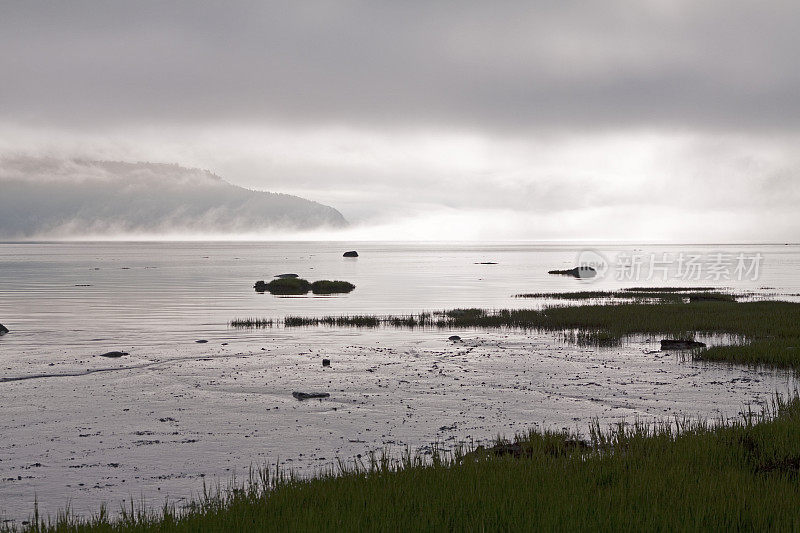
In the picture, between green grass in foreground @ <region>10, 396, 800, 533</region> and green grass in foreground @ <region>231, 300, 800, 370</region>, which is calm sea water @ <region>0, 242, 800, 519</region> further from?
green grass in foreground @ <region>10, 396, 800, 533</region>

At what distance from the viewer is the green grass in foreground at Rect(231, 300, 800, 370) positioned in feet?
100

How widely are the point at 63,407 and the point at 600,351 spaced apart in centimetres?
2302

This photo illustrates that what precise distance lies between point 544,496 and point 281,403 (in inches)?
467

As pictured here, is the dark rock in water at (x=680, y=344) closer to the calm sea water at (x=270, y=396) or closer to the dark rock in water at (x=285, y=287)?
the calm sea water at (x=270, y=396)

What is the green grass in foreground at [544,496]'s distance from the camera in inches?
364

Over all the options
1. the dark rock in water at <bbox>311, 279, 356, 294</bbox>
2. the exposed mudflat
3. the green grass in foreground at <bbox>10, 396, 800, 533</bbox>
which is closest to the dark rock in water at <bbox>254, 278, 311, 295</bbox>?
the dark rock in water at <bbox>311, 279, 356, 294</bbox>

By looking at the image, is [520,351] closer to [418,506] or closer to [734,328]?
[734,328]

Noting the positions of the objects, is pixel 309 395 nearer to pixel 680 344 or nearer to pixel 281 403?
pixel 281 403

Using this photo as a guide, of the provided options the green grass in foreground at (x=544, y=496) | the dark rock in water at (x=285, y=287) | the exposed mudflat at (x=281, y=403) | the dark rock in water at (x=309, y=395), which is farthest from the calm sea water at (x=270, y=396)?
the dark rock in water at (x=285, y=287)

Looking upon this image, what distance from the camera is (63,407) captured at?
19.8 metres

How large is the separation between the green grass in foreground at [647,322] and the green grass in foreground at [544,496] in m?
17.3

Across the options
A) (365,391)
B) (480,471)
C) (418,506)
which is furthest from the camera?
(365,391)

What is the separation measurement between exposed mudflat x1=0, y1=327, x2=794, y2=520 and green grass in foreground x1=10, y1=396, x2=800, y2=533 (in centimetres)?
242

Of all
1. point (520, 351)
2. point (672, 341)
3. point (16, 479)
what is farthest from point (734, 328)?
point (16, 479)
